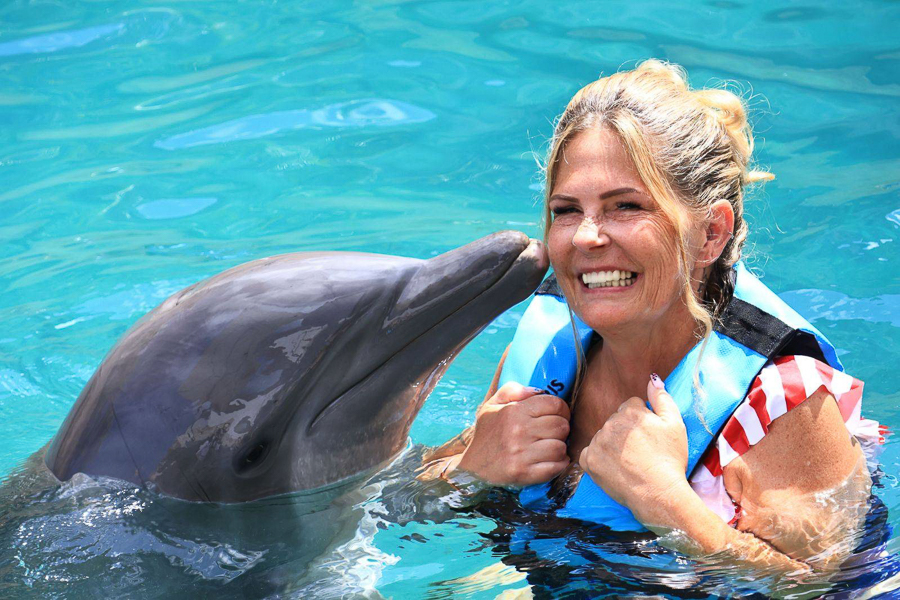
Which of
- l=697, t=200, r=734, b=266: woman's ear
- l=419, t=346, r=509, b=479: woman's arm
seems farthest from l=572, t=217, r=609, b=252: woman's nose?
l=419, t=346, r=509, b=479: woman's arm

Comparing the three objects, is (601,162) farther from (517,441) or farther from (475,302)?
(517,441)

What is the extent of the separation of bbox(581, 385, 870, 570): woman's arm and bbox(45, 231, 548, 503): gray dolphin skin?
657 mm

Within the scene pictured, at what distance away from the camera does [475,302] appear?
376 centimetres

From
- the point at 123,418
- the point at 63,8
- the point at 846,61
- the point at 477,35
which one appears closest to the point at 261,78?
the point at 477,35

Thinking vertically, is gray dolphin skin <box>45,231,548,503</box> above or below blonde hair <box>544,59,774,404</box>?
below

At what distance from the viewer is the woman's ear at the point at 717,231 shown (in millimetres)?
3658

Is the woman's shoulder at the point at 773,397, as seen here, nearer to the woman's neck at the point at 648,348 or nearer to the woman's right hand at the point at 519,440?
the woman's neck at the point at 648,348

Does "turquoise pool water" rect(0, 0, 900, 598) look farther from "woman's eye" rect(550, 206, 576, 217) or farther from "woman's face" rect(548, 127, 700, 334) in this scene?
"woman's eye" rect(550, 206, 576, 217)

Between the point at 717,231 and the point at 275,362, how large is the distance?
1.61 meters

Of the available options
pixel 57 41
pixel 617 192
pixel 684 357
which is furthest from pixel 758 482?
pixel 57 41

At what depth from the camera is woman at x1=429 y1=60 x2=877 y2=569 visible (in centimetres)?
351

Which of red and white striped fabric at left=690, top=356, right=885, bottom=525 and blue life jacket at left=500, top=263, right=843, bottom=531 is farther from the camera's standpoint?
blue life jacket at left=500, top=263, right=843, bottom=531

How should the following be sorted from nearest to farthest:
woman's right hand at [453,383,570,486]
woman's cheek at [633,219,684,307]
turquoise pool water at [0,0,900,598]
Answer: woman's cheek at [633,219,684,307], woman's right hand at [453,383,570,486], turquoise pool water at [0,0,900,598]

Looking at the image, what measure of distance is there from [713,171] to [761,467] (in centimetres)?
101
